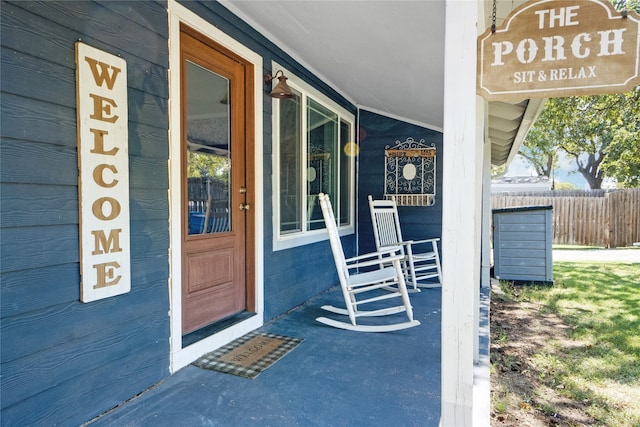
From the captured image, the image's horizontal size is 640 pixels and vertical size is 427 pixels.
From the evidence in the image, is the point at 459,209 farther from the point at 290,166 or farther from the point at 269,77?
the point at 290,166

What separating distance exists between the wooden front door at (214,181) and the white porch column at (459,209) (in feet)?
5.15

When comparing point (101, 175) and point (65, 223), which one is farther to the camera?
point (101, 175)

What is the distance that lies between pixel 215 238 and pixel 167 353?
30.1 inches

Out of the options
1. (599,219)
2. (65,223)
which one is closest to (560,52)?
(65,223)

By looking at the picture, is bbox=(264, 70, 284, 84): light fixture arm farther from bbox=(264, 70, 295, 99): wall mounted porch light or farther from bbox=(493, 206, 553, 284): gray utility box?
bbox=(493, 206, 553, 284): gray utility box

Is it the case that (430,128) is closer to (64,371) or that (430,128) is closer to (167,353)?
(167,353)

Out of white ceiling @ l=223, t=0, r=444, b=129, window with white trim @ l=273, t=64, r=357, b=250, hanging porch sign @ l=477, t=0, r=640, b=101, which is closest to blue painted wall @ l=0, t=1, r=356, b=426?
white ceiling @ l=223, t=0, r=444, b=129

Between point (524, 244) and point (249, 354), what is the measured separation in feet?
13.2

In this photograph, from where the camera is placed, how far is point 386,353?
2.40 m

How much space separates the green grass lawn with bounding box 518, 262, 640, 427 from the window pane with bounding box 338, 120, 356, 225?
222 cm

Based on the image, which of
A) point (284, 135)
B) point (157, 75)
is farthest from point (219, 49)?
point (284, 135)

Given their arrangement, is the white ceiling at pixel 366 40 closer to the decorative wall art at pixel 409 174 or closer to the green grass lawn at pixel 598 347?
the decorative wall art at pixel 409 174

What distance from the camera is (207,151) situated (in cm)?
242

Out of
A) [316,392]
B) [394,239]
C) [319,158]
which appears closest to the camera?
[316,392]
